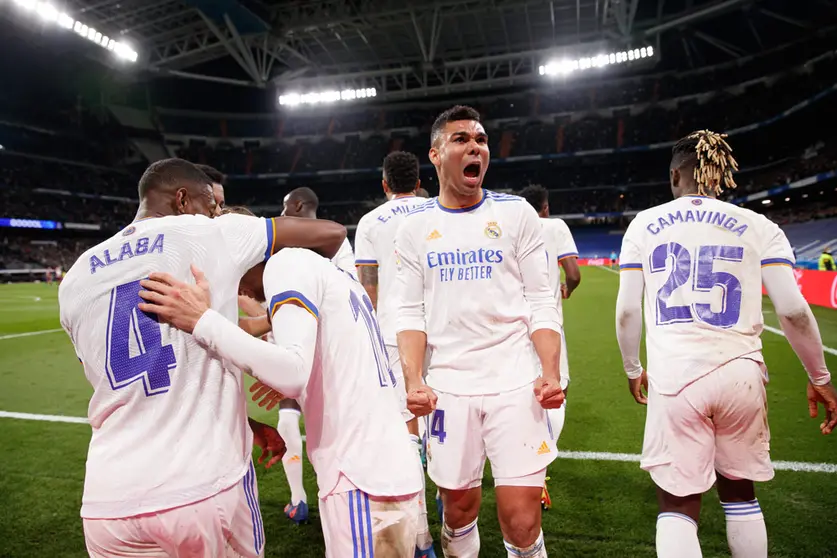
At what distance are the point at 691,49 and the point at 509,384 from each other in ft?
153

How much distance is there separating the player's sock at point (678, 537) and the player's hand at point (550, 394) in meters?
0.80

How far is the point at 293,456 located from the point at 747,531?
2.78m

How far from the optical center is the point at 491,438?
2486 mm

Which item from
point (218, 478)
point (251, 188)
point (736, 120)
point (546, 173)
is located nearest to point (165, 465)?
point (218, 478)

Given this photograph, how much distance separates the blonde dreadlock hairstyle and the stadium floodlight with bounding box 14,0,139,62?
28.3 meters

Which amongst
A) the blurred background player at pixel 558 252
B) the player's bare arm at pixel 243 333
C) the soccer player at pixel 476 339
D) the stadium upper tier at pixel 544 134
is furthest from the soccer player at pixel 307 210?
the stadium upper tier at pixel 544 134

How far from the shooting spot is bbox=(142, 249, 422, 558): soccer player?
162 cm

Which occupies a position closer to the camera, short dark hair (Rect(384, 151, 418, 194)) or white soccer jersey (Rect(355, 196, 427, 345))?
white soccer jersey (Rect(355, 196, 427, 345))

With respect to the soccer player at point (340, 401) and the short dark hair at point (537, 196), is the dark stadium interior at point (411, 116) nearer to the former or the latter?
the soccer player at point (340, 401)

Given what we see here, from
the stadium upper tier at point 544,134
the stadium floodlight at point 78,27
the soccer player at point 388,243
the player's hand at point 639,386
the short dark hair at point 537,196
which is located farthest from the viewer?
the stadium upper tier at point 544,134

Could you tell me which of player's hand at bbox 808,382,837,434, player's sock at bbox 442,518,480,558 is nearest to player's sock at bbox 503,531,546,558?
player's sock at bbox 442,518,480,558

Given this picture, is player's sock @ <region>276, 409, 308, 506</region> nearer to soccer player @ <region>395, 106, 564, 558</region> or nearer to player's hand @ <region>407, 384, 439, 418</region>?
soccer player @ <region>395, 106, 564, 558</region>

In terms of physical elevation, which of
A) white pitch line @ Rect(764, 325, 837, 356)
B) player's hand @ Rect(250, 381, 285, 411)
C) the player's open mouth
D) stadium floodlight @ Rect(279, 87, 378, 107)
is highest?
stadium floodlight @ Rect(279, 87, 378, 107)

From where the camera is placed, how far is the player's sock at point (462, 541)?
255 cm
